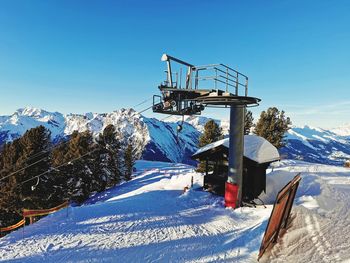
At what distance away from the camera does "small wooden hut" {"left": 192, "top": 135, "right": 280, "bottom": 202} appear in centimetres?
1975

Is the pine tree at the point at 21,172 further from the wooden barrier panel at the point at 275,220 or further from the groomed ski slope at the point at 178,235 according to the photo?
the wooden barrier panel at the point at 275,220

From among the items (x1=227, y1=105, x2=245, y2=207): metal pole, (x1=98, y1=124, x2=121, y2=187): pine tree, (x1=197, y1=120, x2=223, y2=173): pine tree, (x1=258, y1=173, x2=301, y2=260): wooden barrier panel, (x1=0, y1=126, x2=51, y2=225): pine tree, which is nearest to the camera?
(x1=258, y1=173, x2=301, y2=260): wooden barrier panel

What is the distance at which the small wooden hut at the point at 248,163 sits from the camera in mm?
19750

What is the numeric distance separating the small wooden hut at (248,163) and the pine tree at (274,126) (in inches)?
965

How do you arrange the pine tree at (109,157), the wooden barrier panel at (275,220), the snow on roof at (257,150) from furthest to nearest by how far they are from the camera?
the pine tree at (109,157), the snow on roof at (257,150), the wooden barrier panel at (275,220)

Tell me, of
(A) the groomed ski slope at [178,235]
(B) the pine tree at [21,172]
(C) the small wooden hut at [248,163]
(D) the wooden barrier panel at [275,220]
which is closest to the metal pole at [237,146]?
(A) the groomed ski slope at [178,235]

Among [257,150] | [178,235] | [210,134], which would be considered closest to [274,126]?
A: [210,134]

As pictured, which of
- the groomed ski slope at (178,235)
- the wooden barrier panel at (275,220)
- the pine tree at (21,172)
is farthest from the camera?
the pine tree at (21,172)

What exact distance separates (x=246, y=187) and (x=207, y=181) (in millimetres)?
3740

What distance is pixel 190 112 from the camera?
54.0 feet

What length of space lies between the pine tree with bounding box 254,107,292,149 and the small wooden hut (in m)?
24.5

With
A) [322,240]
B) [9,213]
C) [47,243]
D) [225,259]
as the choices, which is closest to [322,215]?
[322,240]

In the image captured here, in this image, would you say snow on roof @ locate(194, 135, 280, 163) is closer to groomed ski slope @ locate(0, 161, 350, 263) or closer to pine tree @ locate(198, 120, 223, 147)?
groomed ski slope @ locate(0, 161, 350, 263)

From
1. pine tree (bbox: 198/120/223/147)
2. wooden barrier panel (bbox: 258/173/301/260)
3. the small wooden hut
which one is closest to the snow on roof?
the small wooden hut
